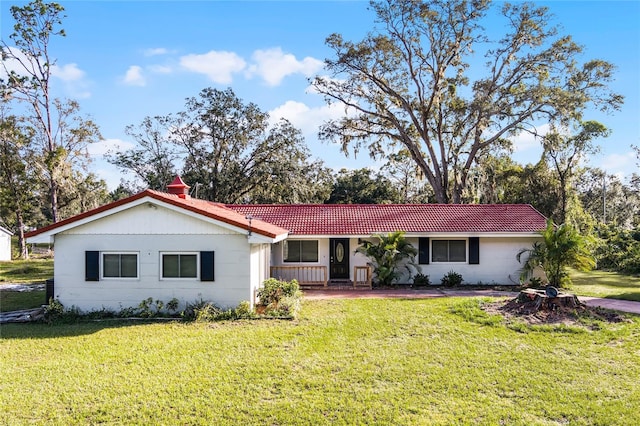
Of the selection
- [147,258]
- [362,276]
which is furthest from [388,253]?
[147,258]

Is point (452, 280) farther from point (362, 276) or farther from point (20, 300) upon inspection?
point (20, 300)

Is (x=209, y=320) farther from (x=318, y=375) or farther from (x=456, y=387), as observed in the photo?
(x=456, y=387)

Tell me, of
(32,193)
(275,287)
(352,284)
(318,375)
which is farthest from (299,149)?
(318,375)

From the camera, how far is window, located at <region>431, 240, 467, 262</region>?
58.3 ft

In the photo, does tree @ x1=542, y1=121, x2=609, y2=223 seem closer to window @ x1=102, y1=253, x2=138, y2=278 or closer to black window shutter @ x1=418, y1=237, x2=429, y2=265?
black window shutter @ x1=418, y1=237, x2=429, y2=265

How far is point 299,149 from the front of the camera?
32.5 m

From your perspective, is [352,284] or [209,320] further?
[352,284]

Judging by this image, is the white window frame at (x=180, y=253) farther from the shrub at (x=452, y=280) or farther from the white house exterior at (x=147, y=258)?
the shrub at (x=452, y=280)

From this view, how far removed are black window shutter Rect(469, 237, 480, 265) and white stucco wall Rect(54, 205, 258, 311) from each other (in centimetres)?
978

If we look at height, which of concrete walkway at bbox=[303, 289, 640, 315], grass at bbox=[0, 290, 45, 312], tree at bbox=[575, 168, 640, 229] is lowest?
concrete walkway at bbox=[303, 289, 640, 315]

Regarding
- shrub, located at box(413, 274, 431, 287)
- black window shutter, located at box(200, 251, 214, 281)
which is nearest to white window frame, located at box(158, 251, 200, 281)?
black window shutter, located at box(200, 251, 214, 281)

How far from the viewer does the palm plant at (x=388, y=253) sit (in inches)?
659

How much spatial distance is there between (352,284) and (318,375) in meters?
10.2

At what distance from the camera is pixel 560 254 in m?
15.4
